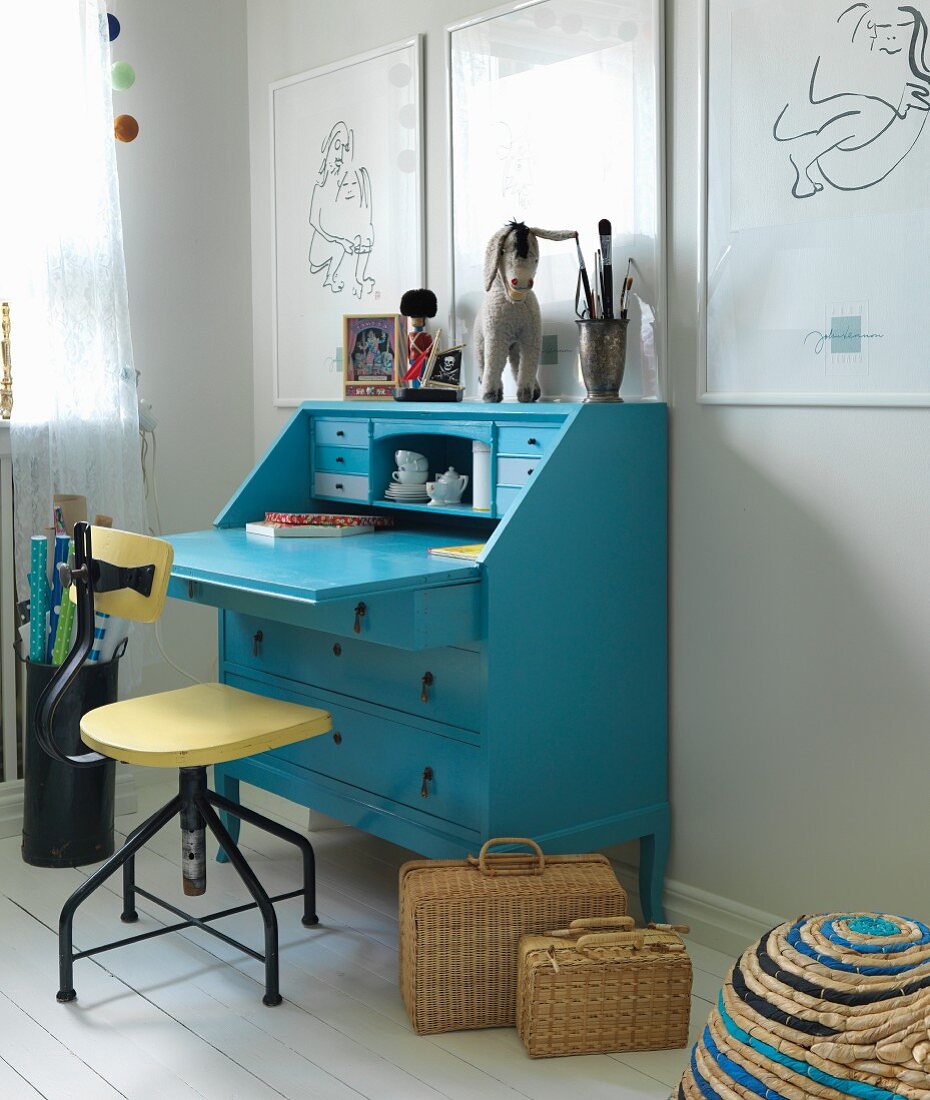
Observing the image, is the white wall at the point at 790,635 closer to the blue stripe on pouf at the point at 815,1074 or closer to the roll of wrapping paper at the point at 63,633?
the blue stripe on pouf at the point at 815,1074

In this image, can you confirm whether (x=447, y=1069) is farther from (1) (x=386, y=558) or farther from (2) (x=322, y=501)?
(2) (x=322, y=501)

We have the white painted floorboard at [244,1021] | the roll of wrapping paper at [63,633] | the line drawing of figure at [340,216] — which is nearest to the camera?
the white painted floorboard at [244,1021]

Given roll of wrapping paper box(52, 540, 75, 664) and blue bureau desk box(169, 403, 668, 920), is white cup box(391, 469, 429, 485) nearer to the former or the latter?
blue bureau desk box(169, 403, 668, 920)

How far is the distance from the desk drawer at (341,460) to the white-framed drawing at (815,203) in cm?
80

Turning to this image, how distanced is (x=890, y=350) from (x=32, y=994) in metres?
1.89

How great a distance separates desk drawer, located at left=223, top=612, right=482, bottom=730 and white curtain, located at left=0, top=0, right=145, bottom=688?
1.94 ft

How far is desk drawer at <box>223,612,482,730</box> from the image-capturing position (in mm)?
2352

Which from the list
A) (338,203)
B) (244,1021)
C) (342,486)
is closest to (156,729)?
(244,1021)

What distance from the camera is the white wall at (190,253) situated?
341cm

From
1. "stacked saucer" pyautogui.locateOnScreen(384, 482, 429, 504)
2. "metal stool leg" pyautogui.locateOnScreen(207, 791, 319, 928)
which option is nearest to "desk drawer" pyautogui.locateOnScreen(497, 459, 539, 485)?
"stacked saucer" pyautogui.locateOnScreen(384, 482, 429, 504)

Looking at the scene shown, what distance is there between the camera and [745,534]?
8.07ft

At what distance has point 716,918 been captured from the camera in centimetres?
256

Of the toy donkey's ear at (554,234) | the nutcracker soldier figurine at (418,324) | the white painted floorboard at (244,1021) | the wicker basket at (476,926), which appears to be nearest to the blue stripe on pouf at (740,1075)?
the white painted floorboard at (244,1021)

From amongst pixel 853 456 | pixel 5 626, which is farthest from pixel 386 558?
pixel 5 626
